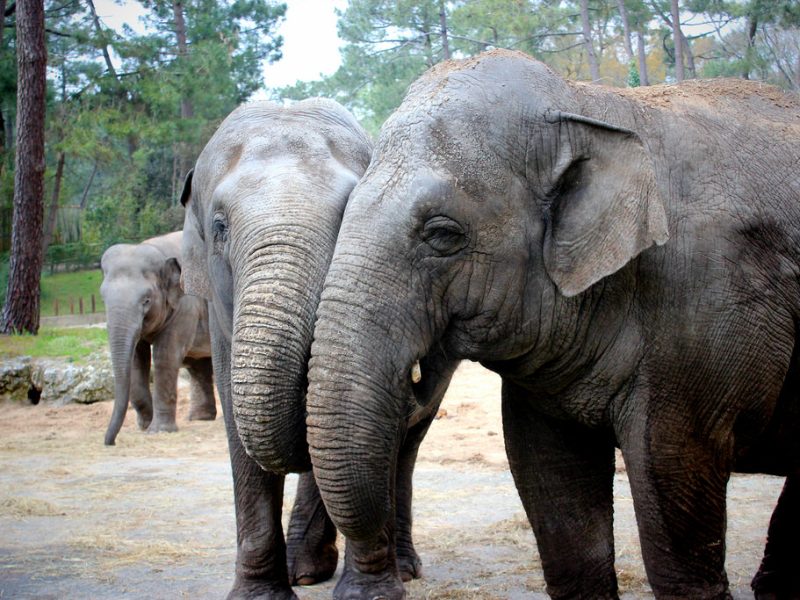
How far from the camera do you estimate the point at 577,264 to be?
3.88 metres

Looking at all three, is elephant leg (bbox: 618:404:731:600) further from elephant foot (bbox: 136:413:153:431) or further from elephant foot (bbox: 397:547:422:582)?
elephant foot (bbox: 136:413:153:431)

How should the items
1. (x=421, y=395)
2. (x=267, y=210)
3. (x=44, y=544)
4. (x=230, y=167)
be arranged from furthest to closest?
(x=44, y=544), (x=230, y=167), (x=267, y=210), (x=421, y=395)

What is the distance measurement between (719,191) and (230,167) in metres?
2.50

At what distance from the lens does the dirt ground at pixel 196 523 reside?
5996mm

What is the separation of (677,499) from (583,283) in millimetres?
871

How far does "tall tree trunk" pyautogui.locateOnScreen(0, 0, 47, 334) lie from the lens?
67.2 ft

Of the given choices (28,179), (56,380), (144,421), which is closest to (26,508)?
(144,421)

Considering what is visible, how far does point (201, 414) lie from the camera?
15.2 meters

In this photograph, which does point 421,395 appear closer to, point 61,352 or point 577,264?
point 577,264

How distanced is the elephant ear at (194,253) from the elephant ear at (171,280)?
787cm

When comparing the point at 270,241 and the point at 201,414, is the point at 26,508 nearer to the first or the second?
the point at 270,241

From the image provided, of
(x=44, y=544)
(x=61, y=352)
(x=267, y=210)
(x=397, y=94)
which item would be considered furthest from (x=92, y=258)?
(x=267, y=210)

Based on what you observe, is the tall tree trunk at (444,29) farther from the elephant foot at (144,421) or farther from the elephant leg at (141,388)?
the elephant foot at (144,421)

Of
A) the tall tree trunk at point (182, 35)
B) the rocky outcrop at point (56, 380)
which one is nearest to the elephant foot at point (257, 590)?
the rocky outcrop at point (56, 380)
